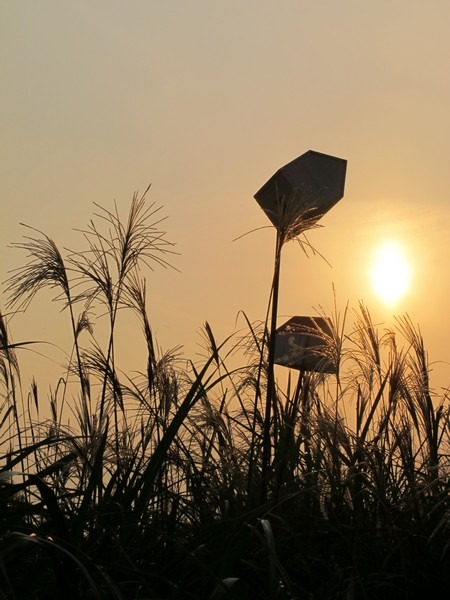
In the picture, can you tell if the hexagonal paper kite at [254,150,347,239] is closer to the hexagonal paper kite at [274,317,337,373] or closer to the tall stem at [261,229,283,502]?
the tall stem at [261,229,283,502]

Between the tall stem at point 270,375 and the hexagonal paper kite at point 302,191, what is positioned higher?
the hexagonal paper kite at point 302,191

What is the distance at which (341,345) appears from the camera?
3.66 metres

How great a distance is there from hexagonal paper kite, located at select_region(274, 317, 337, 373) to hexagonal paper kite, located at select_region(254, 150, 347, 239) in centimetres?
49

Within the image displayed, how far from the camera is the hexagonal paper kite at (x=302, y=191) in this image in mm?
3229

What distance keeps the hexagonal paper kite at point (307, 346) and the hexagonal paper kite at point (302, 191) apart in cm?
49

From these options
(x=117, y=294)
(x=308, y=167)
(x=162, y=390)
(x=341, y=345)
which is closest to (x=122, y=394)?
(x=162, y=390)

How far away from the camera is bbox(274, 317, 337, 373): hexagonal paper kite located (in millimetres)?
3770

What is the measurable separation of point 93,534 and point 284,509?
2.97 ft

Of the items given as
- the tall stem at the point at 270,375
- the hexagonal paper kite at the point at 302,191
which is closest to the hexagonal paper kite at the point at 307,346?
the hexagonal paper kite at the point at 302,191

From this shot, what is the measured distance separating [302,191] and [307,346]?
3.68 ft

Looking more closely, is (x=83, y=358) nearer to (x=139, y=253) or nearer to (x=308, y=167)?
(x=139, y=253)

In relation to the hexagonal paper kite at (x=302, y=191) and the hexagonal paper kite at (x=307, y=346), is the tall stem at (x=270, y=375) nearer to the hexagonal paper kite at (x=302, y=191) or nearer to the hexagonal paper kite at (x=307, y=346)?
the hexagonal paper kite at (x=302, y=191)

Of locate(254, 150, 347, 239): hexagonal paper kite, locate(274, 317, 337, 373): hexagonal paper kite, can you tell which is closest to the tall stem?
locate(254, 150, 347, 239): hexagonal paper kite

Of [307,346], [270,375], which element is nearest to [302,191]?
[270,375]
